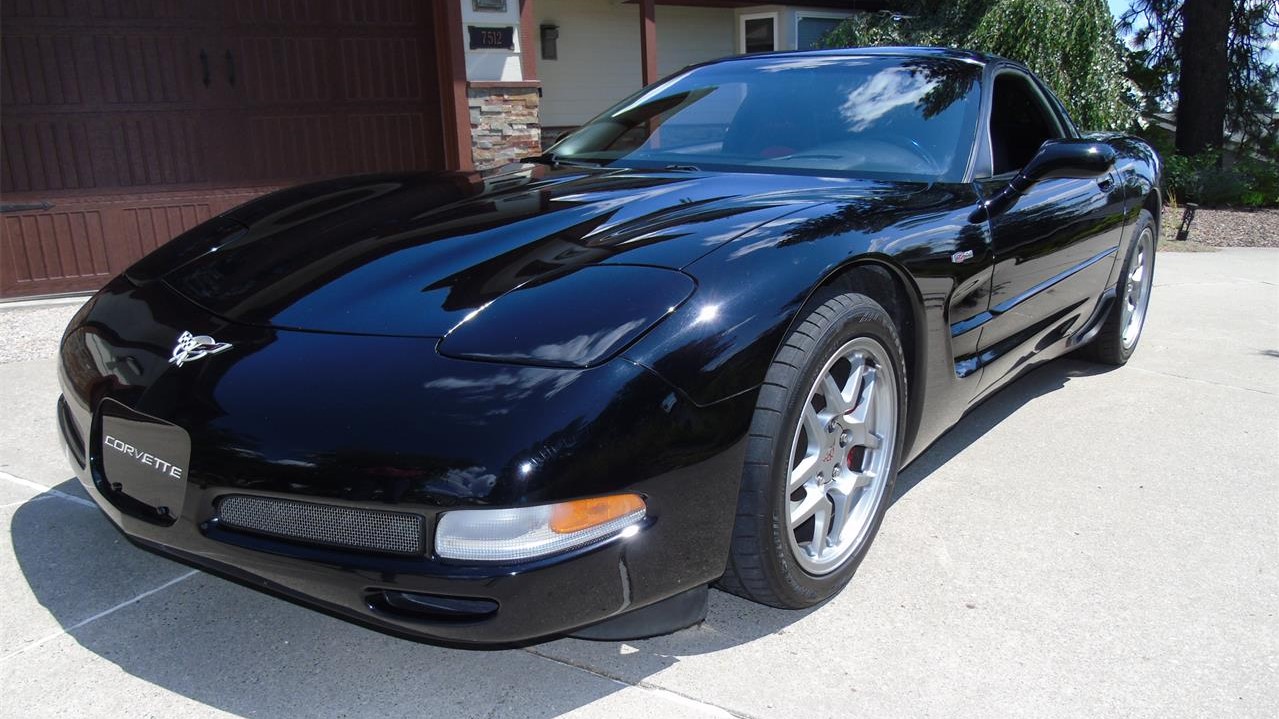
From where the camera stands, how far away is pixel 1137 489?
→ 10.2 ft

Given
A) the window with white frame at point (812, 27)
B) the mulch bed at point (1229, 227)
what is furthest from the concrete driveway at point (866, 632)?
the window with white frame at point (812, 27)

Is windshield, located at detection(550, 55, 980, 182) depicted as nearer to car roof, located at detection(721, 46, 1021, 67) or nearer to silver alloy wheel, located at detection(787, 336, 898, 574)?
car roof, located at detection(721, 46, 1021, 67)

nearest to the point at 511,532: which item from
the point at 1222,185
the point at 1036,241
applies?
the point at 1036,241

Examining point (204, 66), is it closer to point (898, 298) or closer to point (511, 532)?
point (898, 298)

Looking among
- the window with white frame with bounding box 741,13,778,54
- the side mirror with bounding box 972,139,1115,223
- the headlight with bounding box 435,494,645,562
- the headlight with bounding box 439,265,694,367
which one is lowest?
the headlight with bounding box 435,494,645,562

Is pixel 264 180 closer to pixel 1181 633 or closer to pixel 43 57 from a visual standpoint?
pixel 43 57

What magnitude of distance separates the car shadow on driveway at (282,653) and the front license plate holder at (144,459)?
41 cm

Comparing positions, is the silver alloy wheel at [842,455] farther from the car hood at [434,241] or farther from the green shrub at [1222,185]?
the green shrub at [1222,185]

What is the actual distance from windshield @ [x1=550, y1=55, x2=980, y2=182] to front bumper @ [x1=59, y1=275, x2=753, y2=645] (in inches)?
56.0

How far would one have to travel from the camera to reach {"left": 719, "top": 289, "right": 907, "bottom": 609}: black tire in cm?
193

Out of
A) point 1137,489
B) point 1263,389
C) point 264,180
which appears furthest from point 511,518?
point 264,180

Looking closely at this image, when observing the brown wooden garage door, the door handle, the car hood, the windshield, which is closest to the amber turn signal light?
the car hood

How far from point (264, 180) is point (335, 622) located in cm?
579

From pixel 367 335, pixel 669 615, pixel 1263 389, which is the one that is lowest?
pixel 1263 389
